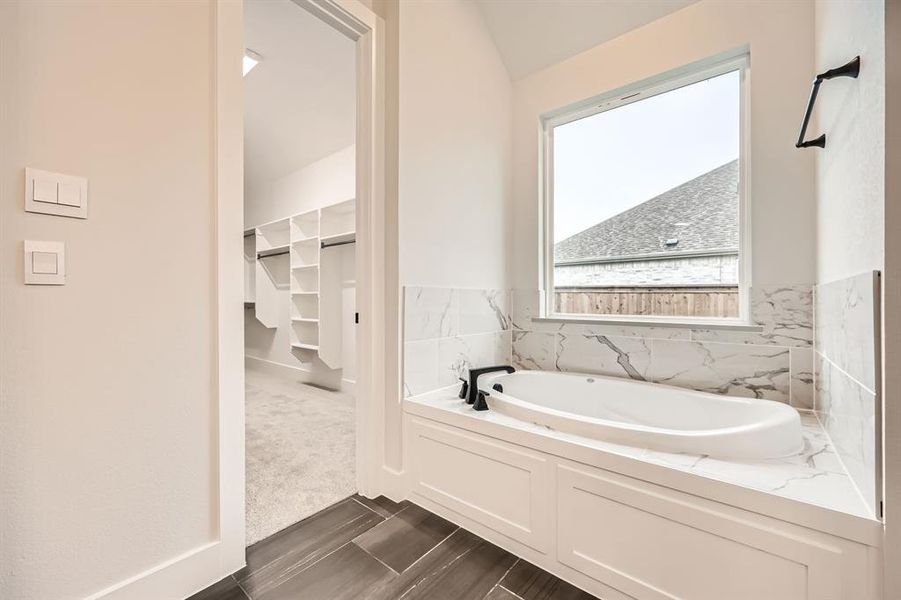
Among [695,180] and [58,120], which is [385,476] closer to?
[58,120]

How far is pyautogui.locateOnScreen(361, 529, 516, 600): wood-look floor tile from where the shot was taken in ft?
4.27

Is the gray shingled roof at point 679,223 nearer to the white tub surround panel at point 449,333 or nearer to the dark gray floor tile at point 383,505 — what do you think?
the white tub surround panel at point 449,333

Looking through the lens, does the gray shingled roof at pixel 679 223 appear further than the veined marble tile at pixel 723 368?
Yes

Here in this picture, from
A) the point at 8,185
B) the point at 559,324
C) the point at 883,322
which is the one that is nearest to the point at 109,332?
the point at 8,185

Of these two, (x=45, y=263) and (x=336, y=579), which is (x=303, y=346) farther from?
(x=45, y=263)

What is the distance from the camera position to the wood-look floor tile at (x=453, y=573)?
1301mm

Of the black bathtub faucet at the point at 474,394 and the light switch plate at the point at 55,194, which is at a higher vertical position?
the light switch plate at the point at 55,194

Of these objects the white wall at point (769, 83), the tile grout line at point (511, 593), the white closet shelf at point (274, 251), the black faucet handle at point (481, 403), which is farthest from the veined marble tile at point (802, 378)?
the white closet shelf at point (274, 251)

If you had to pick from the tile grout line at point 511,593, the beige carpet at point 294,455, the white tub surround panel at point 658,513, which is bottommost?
the tile grout line at point 511,593

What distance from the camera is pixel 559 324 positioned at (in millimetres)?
2527

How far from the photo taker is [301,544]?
156 centimetres

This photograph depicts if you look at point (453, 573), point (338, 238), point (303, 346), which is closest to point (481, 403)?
point (453, 573)

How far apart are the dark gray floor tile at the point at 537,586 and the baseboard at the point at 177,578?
3.29 ft

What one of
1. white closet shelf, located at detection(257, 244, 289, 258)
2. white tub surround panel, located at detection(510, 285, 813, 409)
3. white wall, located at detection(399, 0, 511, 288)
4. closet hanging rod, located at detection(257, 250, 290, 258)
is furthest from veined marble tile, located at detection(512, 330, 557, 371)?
closet hanging rod, located at detection(257, 250, 290, 258)
